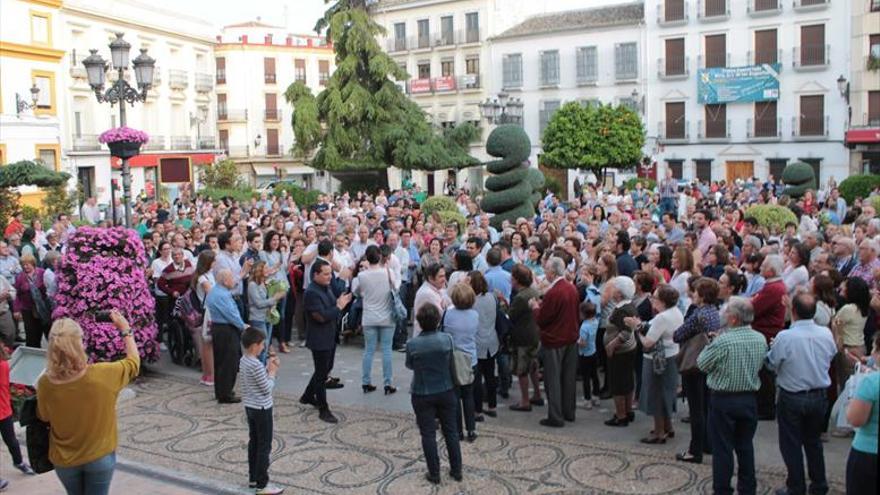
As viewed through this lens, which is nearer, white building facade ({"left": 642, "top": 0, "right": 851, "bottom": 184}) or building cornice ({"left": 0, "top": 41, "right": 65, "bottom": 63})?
building cornice ({"left": 0, "top": 41, "right": 65, "bottom": 63})

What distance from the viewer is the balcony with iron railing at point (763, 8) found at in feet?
131

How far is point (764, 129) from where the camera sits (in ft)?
134

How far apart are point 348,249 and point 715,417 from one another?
7473 mm

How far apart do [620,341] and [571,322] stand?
0.55m

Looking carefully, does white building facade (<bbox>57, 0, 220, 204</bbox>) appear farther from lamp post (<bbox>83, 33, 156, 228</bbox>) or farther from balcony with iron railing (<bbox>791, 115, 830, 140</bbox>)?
balcony with iron railing (<bbox>791, 115, 830, 140</bbox>)

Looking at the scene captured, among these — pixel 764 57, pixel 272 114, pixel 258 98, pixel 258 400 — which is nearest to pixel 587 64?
pixel 764 57

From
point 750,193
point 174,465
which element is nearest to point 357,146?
point 750,193

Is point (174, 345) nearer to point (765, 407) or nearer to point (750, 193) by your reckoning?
point (765, 407)

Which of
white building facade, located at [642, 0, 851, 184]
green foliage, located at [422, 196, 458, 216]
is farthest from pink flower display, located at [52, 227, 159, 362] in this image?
white building facade, located at [642, 0, 851, 184]

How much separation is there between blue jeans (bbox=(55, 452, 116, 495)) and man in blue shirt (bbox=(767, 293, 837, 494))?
4.92 meters

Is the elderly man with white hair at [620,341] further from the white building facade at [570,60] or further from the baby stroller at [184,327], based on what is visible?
the white building facade at [570,60]

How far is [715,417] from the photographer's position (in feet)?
21.9

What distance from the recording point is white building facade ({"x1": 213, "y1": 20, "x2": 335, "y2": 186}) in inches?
2251

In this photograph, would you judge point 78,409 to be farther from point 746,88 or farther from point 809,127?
point 746,88
